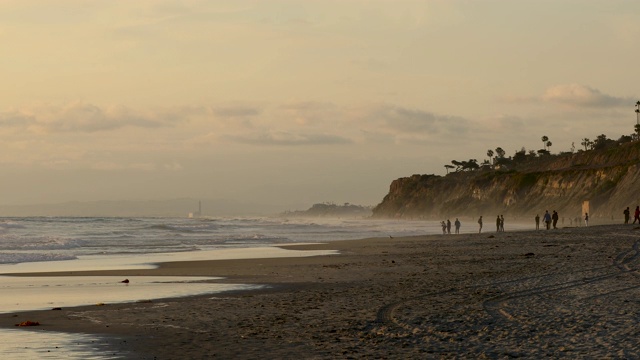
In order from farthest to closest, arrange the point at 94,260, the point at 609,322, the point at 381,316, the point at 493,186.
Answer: the point at 493,186 < the point at 94,260 < the point at 381,316 < the point at 609,322

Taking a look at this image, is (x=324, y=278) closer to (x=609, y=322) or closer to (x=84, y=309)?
(x=84, y=309)

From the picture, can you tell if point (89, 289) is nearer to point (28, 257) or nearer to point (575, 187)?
point (28, 257)

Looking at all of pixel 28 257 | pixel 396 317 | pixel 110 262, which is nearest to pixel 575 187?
pixel 110 262

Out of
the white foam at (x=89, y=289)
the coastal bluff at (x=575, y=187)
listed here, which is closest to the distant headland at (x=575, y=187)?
the coastal bluff at (x=575, y=187)

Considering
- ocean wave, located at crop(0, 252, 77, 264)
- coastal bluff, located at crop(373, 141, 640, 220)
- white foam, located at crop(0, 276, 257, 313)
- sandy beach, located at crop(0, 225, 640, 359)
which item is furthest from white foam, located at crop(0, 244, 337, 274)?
coastal bluff, located at crop(373, 141, 640, 220)

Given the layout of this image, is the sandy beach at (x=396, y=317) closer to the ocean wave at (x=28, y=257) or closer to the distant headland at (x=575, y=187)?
the ocean wave at (x=28, y=257)

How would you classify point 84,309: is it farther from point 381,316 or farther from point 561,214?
point 561,214

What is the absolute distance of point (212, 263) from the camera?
37.5 meters

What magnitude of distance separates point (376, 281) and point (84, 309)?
30.2 ft

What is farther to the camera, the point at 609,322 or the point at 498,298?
the point at 498,298

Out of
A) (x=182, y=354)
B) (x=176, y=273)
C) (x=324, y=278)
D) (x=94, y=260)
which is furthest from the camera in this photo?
(x=94, y=260)

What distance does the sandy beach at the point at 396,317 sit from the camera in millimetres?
12750

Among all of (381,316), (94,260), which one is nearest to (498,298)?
(381,316)

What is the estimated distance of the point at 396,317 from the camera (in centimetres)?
1617
